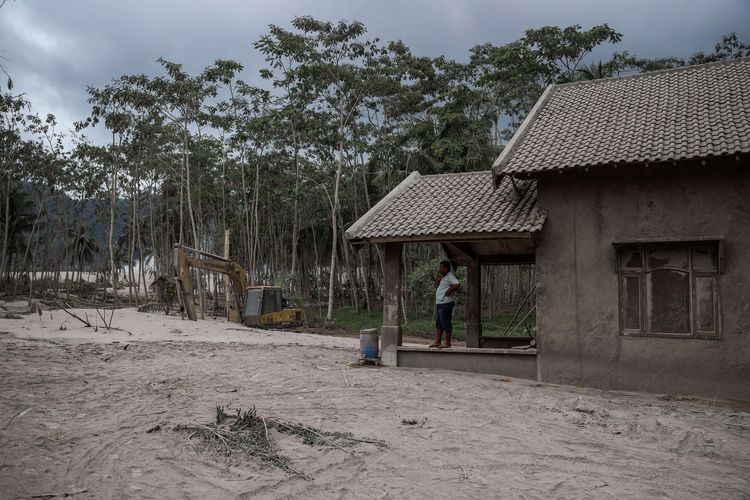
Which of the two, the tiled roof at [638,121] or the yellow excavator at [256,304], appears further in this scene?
the yellow excavator at [256,304]

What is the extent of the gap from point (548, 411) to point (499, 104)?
25761 millimetres

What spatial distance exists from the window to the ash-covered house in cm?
2

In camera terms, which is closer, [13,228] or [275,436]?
[275,436]

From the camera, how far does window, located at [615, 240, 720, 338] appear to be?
10.0 metres

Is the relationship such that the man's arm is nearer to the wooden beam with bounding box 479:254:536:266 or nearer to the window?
the wooden beam with bounding box 479:254:536:266

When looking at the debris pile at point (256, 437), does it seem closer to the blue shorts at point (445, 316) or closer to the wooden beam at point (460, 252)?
the blue shorts at point (445, 316)

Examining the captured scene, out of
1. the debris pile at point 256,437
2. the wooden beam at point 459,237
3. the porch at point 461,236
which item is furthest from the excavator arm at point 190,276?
the debris pile at point 256,437

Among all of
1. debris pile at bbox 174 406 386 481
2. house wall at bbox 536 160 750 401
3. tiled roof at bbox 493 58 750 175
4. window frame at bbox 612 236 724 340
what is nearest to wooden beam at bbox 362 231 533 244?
house wall at bbox 536 160 750 401

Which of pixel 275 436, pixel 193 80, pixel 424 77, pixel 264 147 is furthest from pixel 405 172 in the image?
pixel 275 436

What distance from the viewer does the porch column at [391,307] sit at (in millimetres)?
12219

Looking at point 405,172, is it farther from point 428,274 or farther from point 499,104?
point 499,104

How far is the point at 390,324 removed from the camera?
40.5 ft

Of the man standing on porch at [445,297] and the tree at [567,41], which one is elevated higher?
the tree at [567,41]

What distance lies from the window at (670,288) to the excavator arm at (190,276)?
14368 mm
